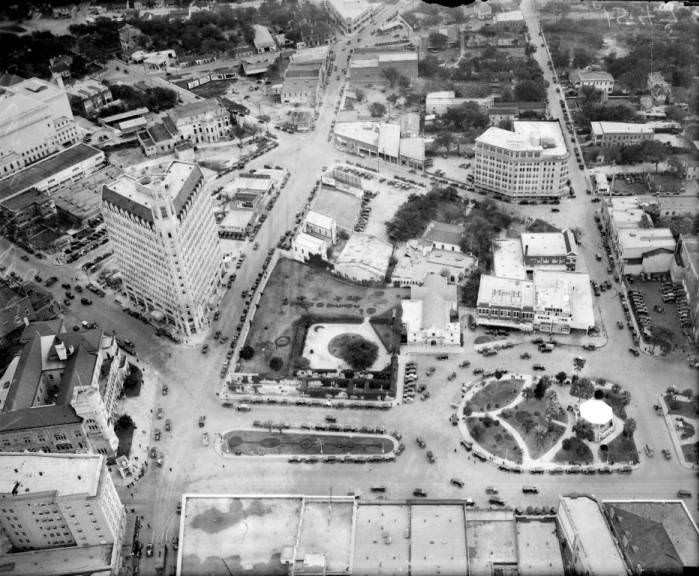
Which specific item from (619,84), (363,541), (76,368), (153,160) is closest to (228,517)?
(363,541)

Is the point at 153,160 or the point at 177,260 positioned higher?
the point at 177,260

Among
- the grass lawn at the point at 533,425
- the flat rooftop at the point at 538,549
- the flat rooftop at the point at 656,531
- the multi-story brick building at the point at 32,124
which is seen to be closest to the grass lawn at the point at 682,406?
the grass lawn at the point at 533,425

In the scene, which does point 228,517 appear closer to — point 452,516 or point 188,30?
point 452,516

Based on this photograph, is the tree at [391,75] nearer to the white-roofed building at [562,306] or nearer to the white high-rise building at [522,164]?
the white high-rise building at [522,164]

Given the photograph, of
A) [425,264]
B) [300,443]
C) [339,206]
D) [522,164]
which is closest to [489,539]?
[300,443]

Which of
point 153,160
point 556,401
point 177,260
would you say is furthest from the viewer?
point 153,160
